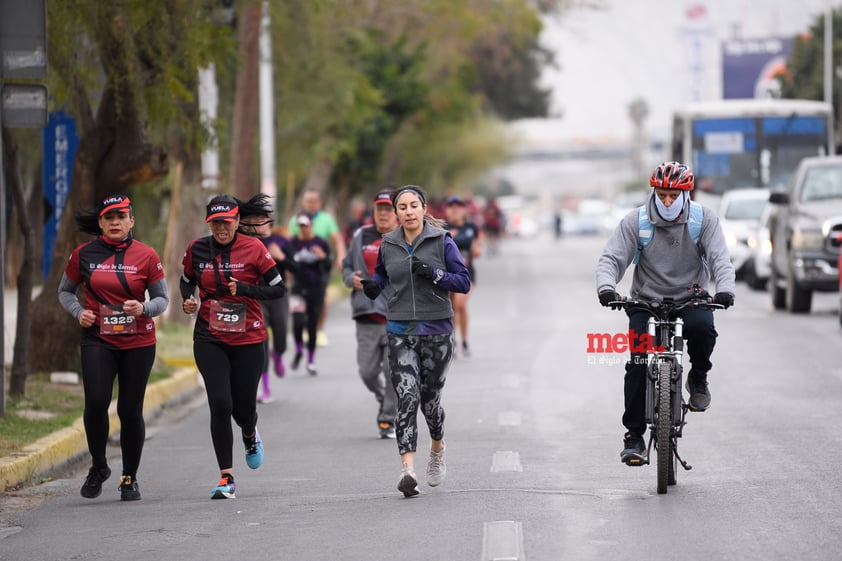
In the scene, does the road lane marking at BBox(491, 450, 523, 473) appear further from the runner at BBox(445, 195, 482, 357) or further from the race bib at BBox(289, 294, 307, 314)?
the runner at BBox(445, 195, 482, 357)

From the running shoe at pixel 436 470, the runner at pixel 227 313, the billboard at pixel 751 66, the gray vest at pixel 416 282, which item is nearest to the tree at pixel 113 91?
the runner at pixel 227 313

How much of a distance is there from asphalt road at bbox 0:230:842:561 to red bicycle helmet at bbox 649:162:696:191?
4.56 feet

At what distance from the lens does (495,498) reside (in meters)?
9.34

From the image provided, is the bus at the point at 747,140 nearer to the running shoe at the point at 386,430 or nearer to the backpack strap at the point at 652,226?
the running shoe at the point at 386,430

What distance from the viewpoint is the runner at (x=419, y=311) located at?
979cm

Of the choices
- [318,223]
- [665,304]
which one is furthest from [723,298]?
[318,223]

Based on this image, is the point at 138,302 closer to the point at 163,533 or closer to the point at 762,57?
the point at 163,533

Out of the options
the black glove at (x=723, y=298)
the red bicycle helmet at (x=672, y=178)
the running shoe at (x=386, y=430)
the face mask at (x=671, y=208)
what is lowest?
the running shoe at (x=386, y=430)

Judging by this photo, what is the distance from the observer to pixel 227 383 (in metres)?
10.0

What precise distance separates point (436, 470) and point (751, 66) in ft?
262

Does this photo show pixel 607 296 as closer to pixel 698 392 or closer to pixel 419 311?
pixel 698 392

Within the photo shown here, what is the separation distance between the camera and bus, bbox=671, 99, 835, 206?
3453 cm

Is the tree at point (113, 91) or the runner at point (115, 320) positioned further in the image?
the tree at point (113, 91)

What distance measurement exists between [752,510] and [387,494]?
7.34 ft
